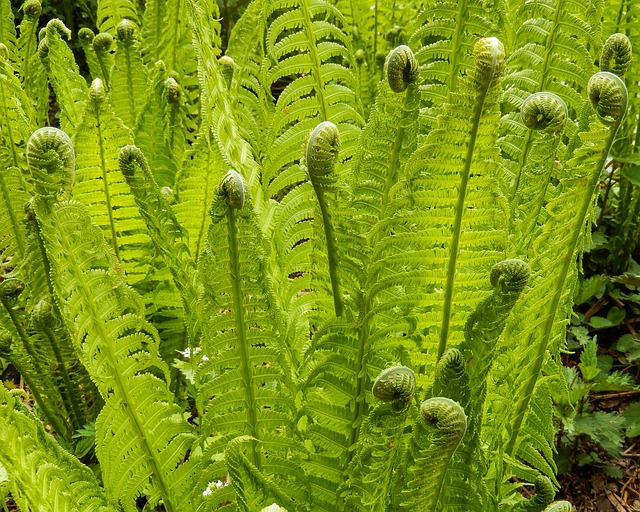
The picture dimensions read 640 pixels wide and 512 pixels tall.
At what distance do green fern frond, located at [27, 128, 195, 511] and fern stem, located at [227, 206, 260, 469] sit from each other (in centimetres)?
14

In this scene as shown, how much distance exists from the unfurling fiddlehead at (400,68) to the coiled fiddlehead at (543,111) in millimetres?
166

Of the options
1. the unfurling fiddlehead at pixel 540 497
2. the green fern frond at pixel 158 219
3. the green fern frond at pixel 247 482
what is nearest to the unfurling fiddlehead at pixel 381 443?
the green fern frond at pixel 247 482

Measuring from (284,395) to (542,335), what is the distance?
436mm

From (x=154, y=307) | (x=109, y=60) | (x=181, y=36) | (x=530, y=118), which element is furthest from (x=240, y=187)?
(x=181, y=36)

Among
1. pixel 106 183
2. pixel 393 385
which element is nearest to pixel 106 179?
pixel 106 183

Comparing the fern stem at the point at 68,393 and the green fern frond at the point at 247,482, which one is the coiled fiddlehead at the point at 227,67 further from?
the green fern frond at the point at 247,482

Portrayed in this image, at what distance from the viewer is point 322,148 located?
2.76ft

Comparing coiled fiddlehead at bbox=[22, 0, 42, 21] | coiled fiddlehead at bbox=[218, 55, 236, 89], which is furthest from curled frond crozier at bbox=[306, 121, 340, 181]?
coiled fiddlehead at bbox=[22, 0, 42, 21]

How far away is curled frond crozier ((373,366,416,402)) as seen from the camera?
0.80 meters

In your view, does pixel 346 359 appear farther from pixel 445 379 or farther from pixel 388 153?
pixel 388 153

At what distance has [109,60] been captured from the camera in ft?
6.48

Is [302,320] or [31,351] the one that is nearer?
[302,320]

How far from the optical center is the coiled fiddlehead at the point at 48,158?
880 millimetres

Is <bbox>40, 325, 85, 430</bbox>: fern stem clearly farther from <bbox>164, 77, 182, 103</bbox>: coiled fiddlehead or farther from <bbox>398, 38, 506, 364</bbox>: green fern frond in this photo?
<bbox>398, 38, 506, 364</bbox>: green fern frond
